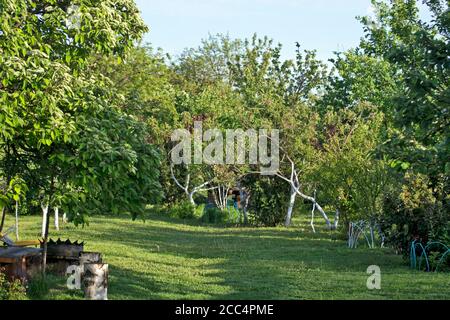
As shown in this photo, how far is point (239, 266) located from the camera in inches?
630

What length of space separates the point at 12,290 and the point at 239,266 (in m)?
6.44

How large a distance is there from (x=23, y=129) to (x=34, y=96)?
792 millimetres

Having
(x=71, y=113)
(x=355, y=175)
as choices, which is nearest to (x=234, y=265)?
(x=71, y=113)

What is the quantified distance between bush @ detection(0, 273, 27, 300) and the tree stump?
987 millimetres

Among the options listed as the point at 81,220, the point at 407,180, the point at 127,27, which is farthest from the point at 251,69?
the point at 81,220

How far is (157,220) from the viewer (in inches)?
1187

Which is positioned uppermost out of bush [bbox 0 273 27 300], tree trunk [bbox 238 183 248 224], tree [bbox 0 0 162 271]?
tree [bbox 0 0 162 271]

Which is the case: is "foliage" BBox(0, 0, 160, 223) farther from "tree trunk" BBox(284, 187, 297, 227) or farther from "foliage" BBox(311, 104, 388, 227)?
"tree trunk" BBox(284, 187, 297, 227)

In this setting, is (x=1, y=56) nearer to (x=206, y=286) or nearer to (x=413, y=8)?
(x=206, y=286)

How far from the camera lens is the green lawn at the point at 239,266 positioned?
12180mm

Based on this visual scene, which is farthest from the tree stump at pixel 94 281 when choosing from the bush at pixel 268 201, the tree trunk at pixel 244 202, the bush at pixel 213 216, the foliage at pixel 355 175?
the bush at pixel 213 216

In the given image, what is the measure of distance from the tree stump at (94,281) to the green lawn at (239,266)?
426 millimetres

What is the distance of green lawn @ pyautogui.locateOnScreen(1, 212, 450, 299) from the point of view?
480 inches

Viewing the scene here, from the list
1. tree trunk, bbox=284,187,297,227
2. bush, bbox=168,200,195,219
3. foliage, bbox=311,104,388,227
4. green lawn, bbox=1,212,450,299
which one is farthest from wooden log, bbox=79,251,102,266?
bush, bbox=168,200,195,219
